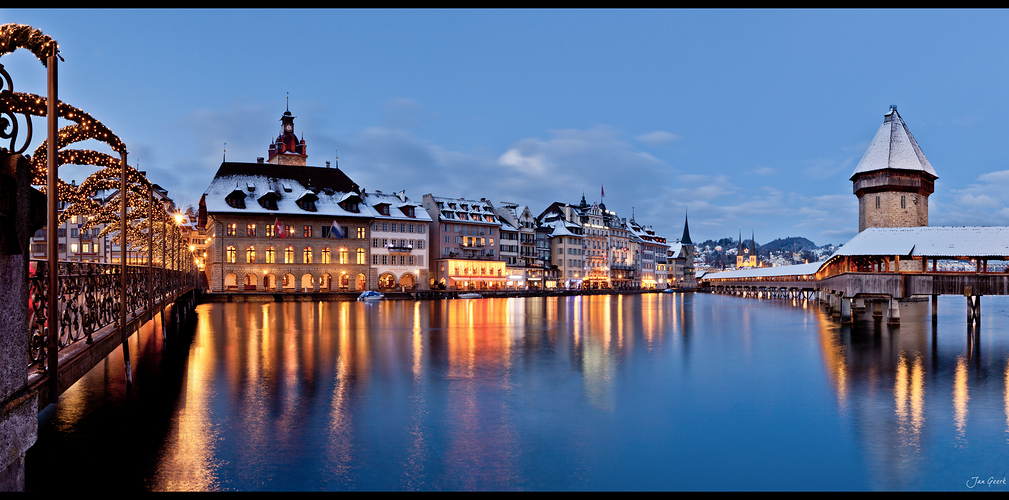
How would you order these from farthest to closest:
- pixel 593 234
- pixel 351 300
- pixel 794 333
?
pixel 593 234 → pixel 351 300 → pixel 794 333

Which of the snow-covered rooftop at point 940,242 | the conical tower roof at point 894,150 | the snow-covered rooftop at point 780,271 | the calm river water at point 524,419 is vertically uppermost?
the conical tower roof at point 894,150

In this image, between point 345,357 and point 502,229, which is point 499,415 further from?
point 502,229

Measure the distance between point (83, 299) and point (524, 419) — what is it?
9.83 metres

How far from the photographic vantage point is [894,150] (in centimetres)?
6350

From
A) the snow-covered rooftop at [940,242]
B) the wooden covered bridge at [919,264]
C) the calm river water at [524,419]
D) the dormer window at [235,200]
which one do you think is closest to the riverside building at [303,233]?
the dormer window at [235,200]

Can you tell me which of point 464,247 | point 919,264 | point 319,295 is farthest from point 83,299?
point 464,247

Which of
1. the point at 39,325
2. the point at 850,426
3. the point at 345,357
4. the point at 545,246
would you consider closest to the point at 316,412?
the point at 39,325

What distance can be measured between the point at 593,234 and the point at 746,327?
86.5 m

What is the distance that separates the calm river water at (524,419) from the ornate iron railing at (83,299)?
2.20 metres

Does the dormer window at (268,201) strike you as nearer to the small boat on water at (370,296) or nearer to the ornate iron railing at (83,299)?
the small boat on water at (370,296)

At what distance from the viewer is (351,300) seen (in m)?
78.3

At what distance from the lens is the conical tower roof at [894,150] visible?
208 ft

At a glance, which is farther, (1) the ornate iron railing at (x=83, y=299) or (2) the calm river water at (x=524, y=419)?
(2) the calm river water at (x=524, y=419)

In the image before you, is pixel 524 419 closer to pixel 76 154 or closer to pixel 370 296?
pixel 76 154
